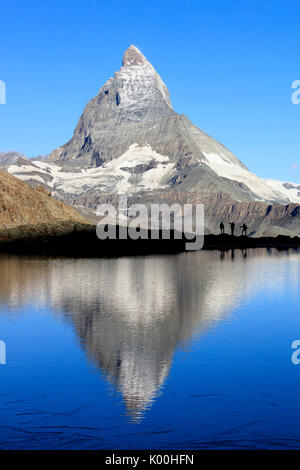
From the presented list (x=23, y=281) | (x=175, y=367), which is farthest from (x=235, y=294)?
(x=175, y=367)

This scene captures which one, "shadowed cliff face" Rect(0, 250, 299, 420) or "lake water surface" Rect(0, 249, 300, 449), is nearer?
"lake water surface" Rect(0, 249, 300, 449)

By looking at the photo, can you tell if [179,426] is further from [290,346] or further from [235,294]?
[235,294]

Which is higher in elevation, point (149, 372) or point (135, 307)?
point (135, 307)

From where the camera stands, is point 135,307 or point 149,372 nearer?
point 149,372

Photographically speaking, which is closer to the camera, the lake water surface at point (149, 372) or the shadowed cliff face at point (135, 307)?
the lake water surface at point (149, 372)
